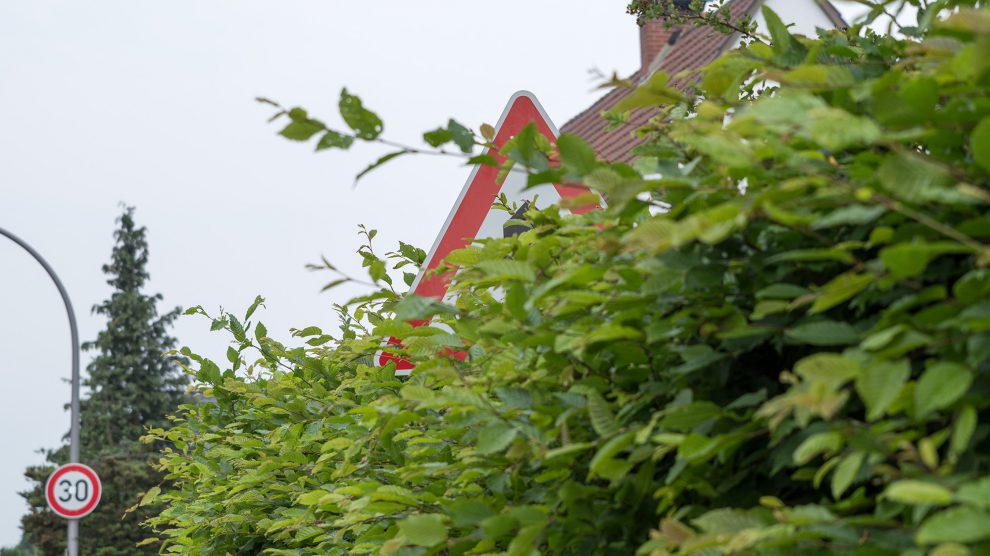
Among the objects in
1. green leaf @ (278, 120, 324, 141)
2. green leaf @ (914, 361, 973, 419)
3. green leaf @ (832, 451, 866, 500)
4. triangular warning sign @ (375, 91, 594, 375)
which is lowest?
green leaf @ (832, 451, 866, 500)

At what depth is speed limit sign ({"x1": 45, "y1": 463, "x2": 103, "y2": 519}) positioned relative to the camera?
1727 cm

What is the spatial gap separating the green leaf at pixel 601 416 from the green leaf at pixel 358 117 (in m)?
0.59

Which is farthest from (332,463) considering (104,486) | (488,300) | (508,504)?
(104,486)

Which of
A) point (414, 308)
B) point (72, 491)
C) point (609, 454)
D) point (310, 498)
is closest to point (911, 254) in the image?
point (609, 454)

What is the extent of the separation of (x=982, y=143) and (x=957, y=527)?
0.47 meters

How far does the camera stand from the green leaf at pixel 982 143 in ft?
4.68

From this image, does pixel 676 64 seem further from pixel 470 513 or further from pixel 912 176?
pixel 912 176

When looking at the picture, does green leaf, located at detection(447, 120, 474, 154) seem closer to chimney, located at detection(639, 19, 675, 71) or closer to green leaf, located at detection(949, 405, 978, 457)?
green leaf, located at detection(949, 405, 978, 457)

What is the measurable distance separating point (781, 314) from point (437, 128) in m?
0.68

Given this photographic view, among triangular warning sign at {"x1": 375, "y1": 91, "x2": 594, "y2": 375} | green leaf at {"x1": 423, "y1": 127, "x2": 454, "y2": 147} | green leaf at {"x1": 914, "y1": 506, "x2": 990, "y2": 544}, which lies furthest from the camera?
triangular warning sign at {"x1": 375, "y1": 91, "x2": 594, "y2": 375}

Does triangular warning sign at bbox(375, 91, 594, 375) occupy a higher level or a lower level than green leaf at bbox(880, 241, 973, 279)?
higher

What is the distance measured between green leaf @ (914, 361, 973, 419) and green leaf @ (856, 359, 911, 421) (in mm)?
25

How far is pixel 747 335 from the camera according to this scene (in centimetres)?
184

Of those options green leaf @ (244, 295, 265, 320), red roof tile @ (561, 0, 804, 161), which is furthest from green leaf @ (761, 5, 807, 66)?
red roof tile @ (561, 0, 804, 161)
